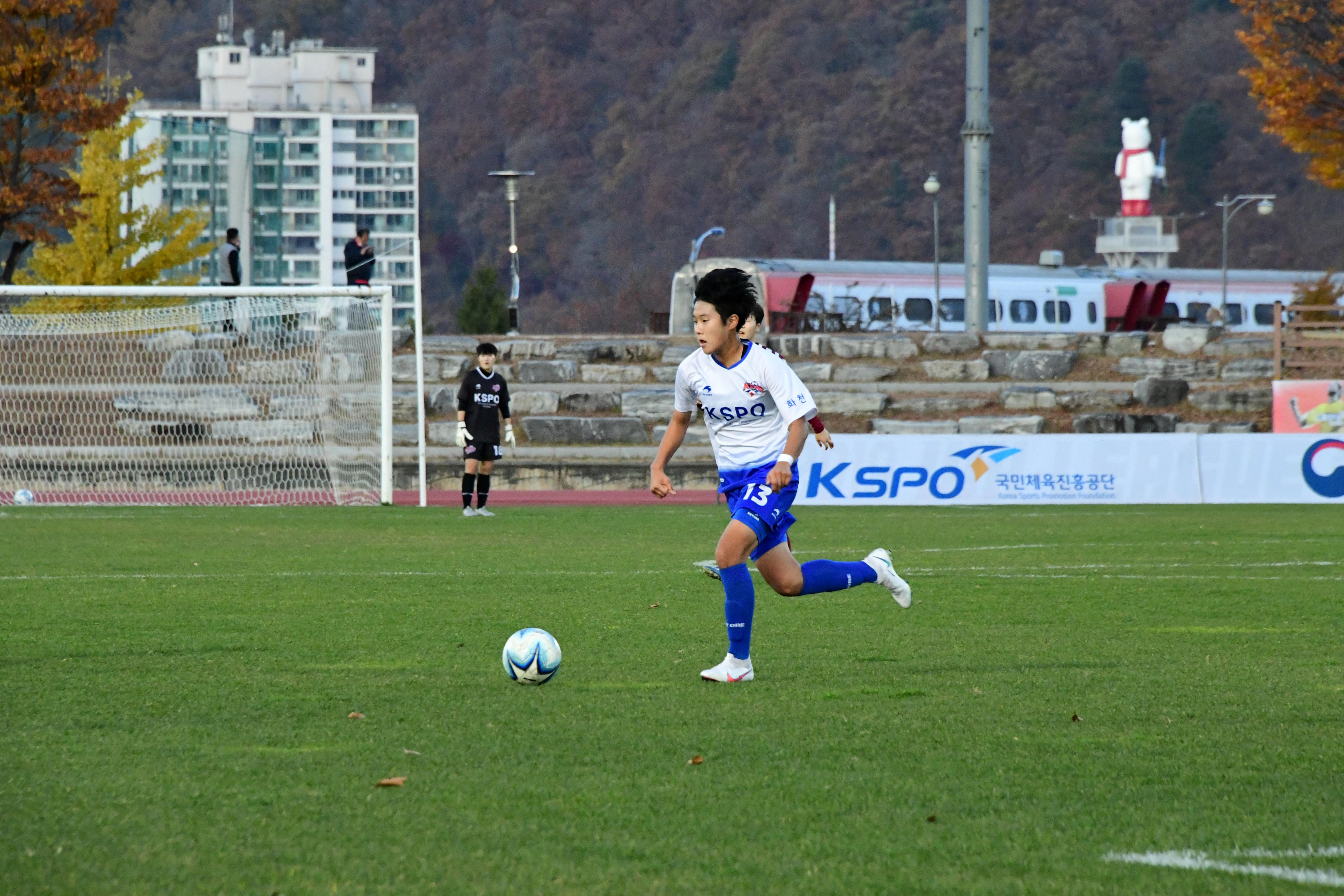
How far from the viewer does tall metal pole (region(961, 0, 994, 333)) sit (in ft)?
95.4

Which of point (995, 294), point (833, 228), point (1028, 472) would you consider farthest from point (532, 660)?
point (833, 228)

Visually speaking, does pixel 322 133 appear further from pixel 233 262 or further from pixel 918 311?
pixel 233 262

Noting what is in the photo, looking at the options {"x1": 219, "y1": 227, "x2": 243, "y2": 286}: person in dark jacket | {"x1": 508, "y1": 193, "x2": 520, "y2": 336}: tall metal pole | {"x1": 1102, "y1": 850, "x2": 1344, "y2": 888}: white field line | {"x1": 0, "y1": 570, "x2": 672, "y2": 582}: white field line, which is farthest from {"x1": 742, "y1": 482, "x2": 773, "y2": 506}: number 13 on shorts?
{"x1": 508, "y1": 193, "x2": 520, "y2": 336}: tall metal pole

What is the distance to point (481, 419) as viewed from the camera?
19375 mm

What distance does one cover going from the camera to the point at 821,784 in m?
4.71

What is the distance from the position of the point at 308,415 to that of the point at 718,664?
18.2 m

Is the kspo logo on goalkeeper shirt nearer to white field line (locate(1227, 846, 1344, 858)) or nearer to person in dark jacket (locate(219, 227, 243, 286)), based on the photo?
white field line (locate(1227, 846, 1344, 858))

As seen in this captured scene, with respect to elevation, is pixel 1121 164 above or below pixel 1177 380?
above

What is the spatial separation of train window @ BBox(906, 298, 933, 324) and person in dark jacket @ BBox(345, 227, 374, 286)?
20962 millimetres

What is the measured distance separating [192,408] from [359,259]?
3.66m

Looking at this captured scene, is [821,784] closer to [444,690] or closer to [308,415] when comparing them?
[444,690]

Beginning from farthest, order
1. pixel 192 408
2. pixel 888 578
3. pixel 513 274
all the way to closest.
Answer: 1. pixel 513 274
2. pixel 192 408
3. pixel 888 578

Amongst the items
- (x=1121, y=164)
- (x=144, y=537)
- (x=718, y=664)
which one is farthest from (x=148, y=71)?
(x=718, y=664)

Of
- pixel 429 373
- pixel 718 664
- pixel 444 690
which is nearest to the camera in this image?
pixel 444 690
